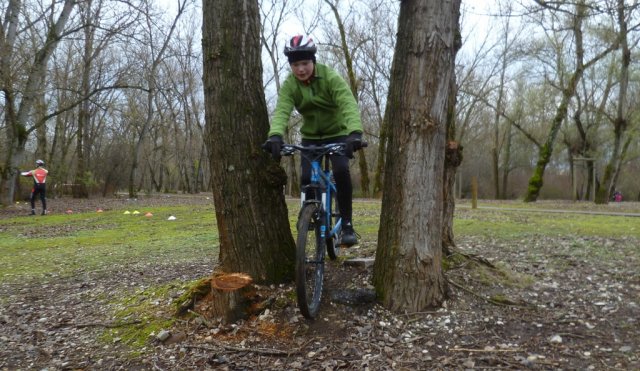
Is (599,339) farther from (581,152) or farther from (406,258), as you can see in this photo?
(581,152)

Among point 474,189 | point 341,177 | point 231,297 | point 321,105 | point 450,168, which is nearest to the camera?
point 231,297

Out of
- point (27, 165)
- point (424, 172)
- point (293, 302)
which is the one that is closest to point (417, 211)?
point (424, 172)

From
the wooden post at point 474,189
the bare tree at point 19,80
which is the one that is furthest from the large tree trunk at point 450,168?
the bare tree at point 19,80

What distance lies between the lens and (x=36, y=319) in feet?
13.7

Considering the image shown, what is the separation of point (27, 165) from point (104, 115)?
11.0m

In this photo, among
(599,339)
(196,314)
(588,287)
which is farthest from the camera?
(588,287)

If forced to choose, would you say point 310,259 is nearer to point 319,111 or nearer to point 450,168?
point 319,111

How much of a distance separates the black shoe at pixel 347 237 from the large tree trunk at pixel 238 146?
804 millimetres

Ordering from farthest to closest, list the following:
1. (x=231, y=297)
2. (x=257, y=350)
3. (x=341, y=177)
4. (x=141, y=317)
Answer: (x=341, y=177) → (x=141, y=317) → (x=231, y=297) → (x=257, y=350)

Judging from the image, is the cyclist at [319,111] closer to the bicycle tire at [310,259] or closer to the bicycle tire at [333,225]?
the bicycle tire at [333,225]

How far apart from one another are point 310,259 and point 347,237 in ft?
2.74

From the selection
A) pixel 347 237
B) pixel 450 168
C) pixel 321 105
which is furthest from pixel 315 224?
pixel 450 168

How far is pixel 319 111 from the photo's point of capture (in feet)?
13.6

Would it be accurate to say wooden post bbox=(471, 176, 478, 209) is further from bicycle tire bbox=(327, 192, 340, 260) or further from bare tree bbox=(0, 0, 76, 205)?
bare tree bbox=(0, 0, 76, 205)
